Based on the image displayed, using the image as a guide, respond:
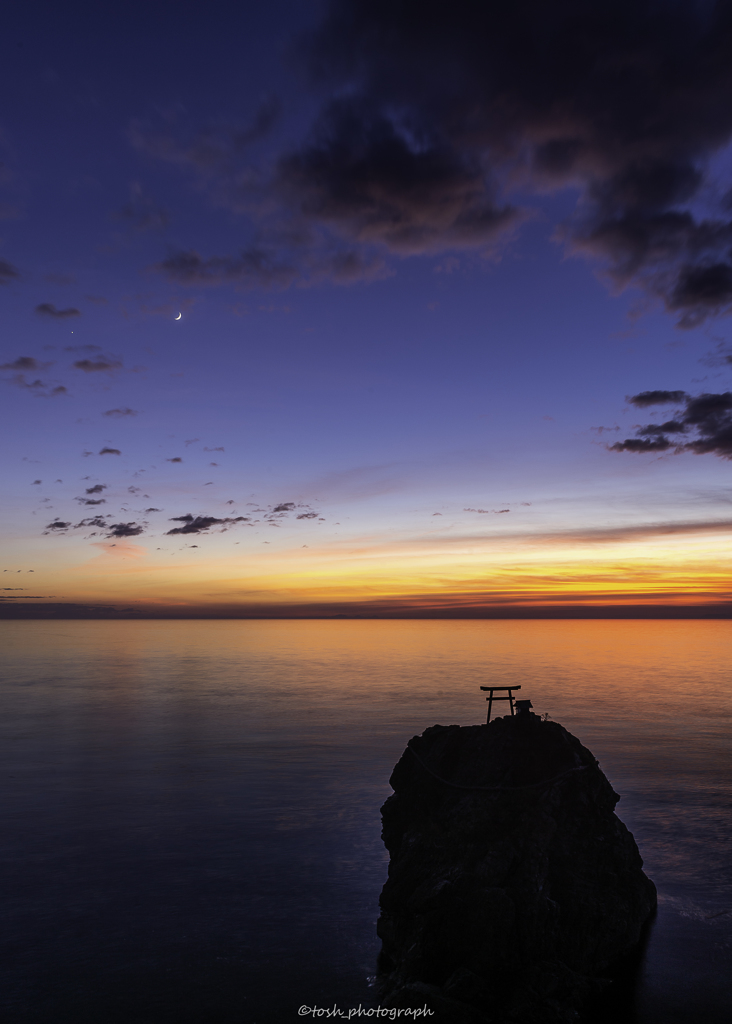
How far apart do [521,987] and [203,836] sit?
21.9 meters

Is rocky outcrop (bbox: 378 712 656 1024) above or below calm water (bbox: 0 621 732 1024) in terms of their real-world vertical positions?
above

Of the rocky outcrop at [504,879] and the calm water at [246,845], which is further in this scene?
the calm water at [246,845]

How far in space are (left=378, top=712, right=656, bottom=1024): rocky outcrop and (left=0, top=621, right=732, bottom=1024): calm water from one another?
1.82 metres

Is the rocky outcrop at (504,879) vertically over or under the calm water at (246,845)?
over

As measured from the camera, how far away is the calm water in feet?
64.5

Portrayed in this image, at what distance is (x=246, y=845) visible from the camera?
3247 cm

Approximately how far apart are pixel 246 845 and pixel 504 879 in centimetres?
1775

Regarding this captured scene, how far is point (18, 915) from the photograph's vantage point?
24531mm

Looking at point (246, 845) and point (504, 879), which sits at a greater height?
point (504, 879)

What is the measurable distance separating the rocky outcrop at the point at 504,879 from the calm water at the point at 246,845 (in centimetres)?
182

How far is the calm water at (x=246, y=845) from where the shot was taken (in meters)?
19.7

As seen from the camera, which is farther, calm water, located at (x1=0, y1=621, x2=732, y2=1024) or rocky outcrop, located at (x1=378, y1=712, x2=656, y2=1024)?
calm water, located at (x1=0, y1=621, x2=732, y2=1024)

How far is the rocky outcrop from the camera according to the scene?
17.9 metres

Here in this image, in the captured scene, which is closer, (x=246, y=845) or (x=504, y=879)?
(x=504, y=879)
